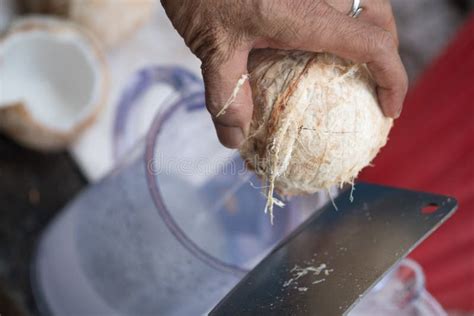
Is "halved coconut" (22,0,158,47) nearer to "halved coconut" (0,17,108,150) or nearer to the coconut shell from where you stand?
"halved coconut" (0,17,108,150)

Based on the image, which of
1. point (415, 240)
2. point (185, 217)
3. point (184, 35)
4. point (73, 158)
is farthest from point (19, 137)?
point (415, 240)

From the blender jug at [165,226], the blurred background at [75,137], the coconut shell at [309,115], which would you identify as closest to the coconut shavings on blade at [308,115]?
the coconut shell at [309,115]

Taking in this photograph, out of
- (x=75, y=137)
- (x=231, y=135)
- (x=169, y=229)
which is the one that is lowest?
(x=75, y=137)

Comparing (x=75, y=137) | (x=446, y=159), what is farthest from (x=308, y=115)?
(x=446, y=159)

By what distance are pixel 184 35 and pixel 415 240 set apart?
218 mm

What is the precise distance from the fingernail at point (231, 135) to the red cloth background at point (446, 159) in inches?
22.7

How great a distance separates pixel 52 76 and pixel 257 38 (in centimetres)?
42

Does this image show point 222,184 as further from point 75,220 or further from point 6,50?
point 6,50

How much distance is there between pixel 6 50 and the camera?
28.0 inches

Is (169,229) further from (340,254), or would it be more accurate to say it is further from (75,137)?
(75,137)

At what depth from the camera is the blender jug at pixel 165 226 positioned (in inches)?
21.0

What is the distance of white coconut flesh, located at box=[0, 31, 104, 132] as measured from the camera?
71cm

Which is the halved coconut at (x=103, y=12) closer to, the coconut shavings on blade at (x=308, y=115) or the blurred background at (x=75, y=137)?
the blurred background at (x=75, y=137)

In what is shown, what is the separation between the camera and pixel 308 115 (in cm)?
41
